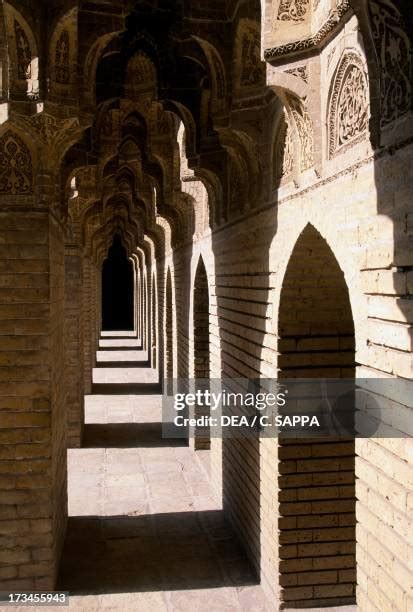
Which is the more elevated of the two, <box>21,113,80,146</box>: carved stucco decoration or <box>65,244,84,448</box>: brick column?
<box>21,113,80,146</box>: carved stucco decoration

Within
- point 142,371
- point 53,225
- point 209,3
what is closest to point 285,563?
point 53,225

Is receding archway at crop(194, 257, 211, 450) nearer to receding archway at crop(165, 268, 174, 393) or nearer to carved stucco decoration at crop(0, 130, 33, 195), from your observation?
receding archway at crop(165, 268, 174, 393)

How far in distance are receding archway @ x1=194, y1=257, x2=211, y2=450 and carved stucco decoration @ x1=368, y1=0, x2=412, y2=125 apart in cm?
760

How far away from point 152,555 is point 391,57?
6.28 meters

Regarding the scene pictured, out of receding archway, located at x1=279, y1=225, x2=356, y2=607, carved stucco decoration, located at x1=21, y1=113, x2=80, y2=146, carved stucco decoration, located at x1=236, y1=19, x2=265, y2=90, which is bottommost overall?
receding archway, located at x1=279, y1=225, x2=356, y2=607

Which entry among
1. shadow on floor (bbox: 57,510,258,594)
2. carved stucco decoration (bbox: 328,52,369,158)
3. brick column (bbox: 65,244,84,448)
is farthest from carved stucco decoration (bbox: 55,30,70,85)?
brick column (bbox: 65,244,84,448)

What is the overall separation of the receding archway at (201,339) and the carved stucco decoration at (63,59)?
5.15 m

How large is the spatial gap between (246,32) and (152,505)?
645 cm

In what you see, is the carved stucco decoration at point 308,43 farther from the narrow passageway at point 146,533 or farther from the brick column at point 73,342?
the brick column at point 73,342

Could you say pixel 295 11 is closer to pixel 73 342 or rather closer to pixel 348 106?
pixel 348 106

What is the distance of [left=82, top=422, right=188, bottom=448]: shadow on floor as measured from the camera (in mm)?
12898

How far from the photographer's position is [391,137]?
3768mm

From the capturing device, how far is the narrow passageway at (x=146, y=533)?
6.91 metres

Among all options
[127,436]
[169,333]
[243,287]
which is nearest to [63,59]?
[243,287]
